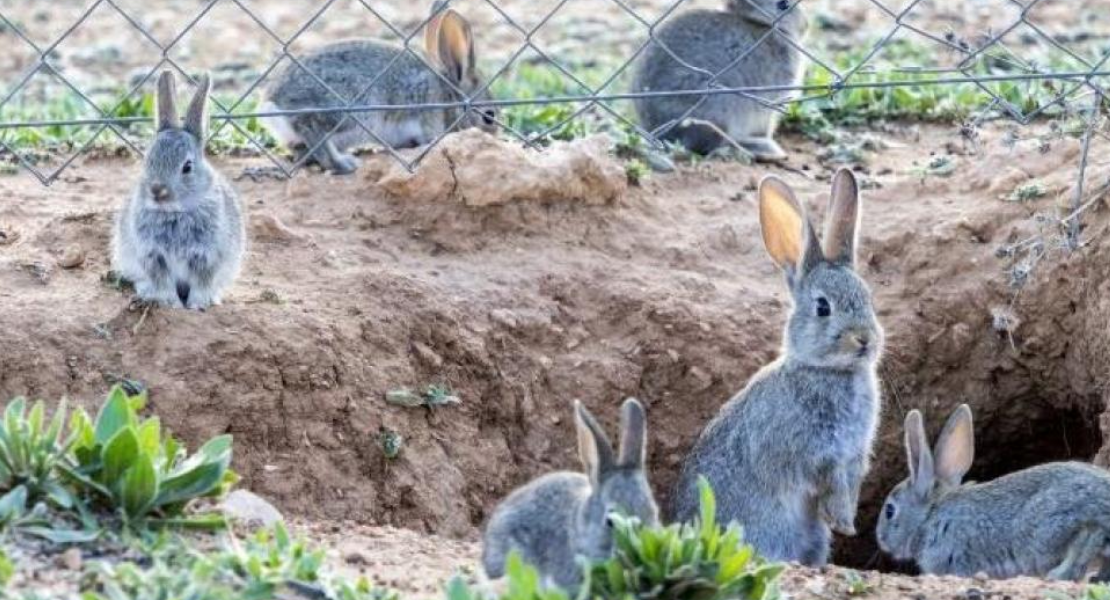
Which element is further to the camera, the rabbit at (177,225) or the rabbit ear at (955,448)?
the rabbit ear at (955,448)

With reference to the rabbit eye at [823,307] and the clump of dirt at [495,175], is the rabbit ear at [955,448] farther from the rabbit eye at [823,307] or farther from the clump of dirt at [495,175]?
the clump of dirt at [495,175]

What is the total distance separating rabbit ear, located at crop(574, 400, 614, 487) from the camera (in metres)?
5.12

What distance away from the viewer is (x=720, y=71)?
892 cm

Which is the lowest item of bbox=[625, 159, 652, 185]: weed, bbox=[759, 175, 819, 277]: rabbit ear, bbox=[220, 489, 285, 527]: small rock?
bbox=[220, 489, 285, 527]: small rock

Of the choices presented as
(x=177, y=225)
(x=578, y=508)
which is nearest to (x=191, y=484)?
(x=578, y=508)

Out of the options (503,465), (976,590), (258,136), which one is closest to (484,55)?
(258,136)

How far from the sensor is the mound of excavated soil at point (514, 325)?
6.63 m

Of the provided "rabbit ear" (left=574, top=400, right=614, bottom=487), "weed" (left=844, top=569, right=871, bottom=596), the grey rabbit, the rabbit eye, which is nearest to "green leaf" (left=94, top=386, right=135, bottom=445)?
"rabbit ear" (left=574, top=400, right=614, bottom=487)

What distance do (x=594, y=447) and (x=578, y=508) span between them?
211 mm

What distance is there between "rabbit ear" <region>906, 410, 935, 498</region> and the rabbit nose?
8.71 ft

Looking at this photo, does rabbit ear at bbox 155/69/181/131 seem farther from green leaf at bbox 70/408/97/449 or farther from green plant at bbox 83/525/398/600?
green plant at bbox 83/525/398/600

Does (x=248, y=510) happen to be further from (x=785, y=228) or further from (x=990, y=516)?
(x=990, y=516)

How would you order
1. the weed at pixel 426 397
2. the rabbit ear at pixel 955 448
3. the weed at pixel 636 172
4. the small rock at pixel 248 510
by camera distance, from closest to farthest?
the small rock at pixel 248 510 → the weed at pixel 426 397 → the rabbit ear at pixel 955 448 → the weed at pixel 636 172

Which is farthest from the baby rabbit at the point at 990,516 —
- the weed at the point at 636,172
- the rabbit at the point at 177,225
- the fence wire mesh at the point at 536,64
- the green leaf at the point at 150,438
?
the green leaf at the point at 150,438
